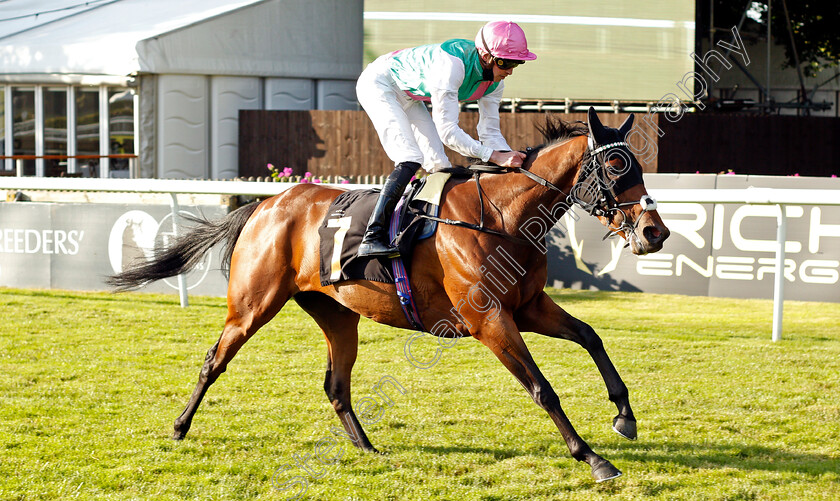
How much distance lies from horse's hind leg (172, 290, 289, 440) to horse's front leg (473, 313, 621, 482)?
3.87 feet

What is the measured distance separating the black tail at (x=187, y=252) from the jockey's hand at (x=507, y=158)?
4.93ft

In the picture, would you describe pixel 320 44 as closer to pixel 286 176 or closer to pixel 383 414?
pixel 286 176

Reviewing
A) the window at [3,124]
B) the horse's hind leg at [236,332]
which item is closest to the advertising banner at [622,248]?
the horse's hind leg at [236,332]

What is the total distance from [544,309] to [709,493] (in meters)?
1.00

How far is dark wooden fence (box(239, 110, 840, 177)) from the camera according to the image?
15555mm

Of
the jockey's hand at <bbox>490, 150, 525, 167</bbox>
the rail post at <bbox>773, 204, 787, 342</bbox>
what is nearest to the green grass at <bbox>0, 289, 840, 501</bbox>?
the rail post at <bbox>773, 204, 787, 342</bbox>

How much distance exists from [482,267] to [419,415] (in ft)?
4.41

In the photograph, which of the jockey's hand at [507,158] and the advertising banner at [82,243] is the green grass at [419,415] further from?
the jockey's hand at [507,158]

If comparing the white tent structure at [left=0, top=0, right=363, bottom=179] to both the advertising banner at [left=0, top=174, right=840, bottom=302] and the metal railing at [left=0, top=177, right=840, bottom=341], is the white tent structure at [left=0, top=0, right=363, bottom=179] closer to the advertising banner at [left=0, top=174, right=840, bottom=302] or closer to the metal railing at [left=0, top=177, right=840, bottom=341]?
the advertising banner at [left=0, top=174, right=840, bottom=302]

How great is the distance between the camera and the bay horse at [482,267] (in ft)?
12.2

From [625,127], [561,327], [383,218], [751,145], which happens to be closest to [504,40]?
[625,127]

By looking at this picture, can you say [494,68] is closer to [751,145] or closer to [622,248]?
[622,248]

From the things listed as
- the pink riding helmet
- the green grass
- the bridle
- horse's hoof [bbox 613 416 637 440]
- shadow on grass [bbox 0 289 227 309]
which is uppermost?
the pink riding helmet

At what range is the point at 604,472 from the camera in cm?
371
